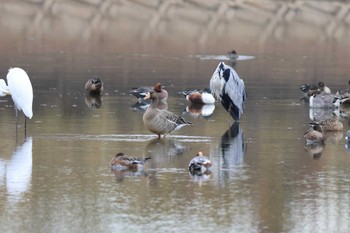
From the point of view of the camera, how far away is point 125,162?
15.6 m

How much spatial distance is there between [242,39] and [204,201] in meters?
28.0

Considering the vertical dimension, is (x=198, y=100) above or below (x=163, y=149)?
above

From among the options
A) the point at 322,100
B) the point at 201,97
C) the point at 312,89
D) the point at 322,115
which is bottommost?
the point at 322,115

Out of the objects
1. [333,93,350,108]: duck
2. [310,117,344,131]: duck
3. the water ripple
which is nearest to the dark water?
the water ripple

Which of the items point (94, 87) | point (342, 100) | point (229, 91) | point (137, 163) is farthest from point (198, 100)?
point (137, 163)

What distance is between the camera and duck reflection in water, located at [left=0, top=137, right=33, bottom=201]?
1428cm

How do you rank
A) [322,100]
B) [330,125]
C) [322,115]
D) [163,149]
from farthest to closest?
[322,100] → [322,115] → [330,125] → [163,149]

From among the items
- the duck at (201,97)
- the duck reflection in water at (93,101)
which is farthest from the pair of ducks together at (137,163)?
the duck at (201,97)

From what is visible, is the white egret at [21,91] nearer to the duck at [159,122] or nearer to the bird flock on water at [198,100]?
the bird flock on water at [198,100]

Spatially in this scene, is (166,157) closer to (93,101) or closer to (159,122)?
(159,122)

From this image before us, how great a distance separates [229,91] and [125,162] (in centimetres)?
634

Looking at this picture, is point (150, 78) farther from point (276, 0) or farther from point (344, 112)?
point (276, 0)

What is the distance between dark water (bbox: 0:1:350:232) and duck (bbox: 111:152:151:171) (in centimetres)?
13

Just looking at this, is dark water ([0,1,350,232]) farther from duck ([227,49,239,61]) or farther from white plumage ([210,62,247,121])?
duck ([227,49,239,61])
